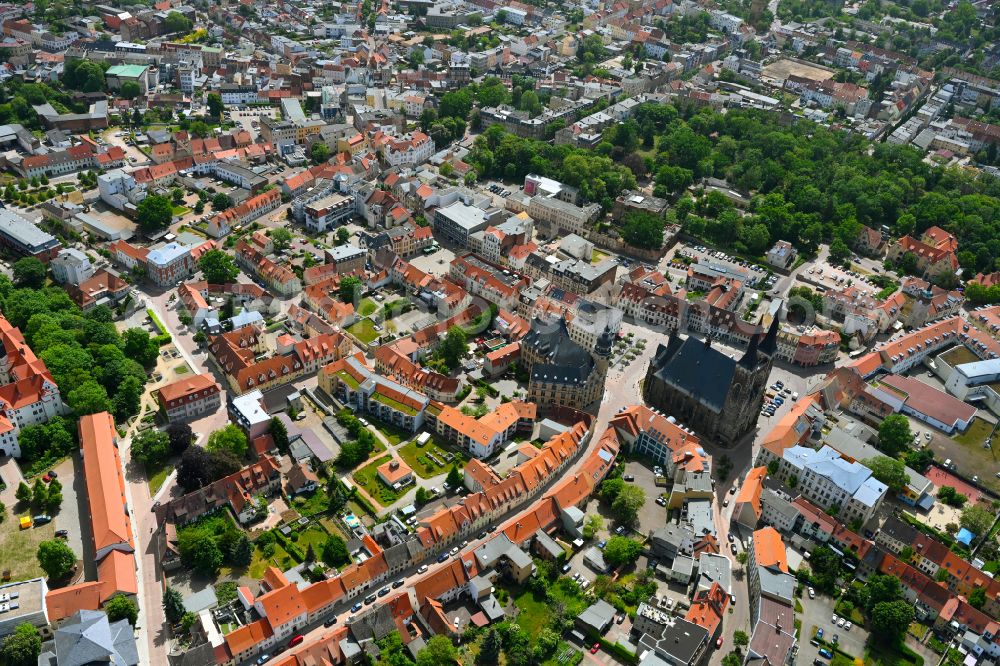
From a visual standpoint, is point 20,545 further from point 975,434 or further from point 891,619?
point 975,434

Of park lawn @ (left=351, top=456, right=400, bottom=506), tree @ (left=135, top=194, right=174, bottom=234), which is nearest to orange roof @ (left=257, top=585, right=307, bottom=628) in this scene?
park lawn @ (left=351, top=456, right=400, bottom=506)

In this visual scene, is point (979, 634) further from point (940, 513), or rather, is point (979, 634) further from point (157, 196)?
point (157, 196)

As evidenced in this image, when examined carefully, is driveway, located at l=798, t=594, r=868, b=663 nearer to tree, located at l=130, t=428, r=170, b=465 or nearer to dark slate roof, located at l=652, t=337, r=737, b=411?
dark slate roof, located at l=652, t=337, r=737, b=411

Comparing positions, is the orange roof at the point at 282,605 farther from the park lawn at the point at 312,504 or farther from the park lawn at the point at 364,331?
the park lawn at the point at 364,331

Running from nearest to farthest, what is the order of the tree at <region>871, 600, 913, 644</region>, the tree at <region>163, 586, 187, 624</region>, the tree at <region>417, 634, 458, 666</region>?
the tree at <region>417, 634, 458, 666</region> < the tree at <region>163, 586, 187, 624</region> < the tree at <region>871, 600, 913, 644</region>

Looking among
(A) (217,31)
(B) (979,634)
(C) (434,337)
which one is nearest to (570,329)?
(C) (434,337)

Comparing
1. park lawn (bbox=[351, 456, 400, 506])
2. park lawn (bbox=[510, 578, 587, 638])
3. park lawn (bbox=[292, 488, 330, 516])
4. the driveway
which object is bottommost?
the driveway
